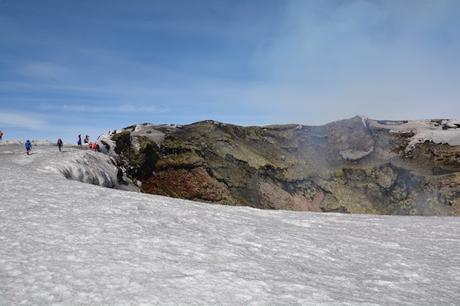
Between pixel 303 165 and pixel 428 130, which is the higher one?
pixel 428 130

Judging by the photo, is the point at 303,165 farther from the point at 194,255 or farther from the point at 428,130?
the point at 194,255

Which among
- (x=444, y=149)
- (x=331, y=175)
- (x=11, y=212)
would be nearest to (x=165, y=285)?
(x=11, y=212)

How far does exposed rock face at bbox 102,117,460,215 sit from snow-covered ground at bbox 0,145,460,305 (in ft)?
96.2

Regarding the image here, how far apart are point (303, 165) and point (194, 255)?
4442 cm

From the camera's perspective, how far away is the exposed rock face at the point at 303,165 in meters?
46.1

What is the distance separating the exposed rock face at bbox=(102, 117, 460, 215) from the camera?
46094 millimetres

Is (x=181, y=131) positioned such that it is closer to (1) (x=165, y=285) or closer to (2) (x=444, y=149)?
(2) (x=444, y=149)

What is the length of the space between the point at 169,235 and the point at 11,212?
14.7 feet

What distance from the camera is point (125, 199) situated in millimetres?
15039

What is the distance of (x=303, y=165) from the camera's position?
52719mm

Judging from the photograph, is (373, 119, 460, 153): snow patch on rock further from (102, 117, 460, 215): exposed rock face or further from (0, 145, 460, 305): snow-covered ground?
(0, 145, 460, 305): snow-covered ground

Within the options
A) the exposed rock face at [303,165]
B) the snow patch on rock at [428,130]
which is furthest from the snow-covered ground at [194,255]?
the snow patch on rock at [428,130]

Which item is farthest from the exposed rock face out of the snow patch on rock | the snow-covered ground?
the snow-covered ground

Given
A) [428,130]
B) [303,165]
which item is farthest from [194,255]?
[428,130]
